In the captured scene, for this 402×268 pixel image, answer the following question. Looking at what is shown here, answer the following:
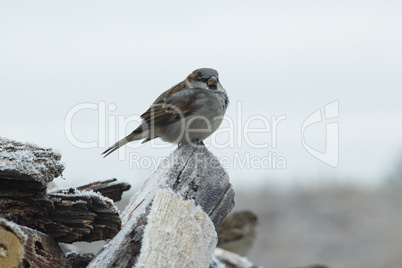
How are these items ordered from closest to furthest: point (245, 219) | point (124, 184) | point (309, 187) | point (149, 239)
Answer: point (149, 239) → point (124, 184) → point (245, 219) → point (309, 187)

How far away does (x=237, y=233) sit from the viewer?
6.77 m

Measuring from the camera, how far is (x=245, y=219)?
22.7 feet

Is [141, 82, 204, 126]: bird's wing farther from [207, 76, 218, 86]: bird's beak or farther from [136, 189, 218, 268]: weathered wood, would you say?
[136, 189, 218, 268]: weathered wood

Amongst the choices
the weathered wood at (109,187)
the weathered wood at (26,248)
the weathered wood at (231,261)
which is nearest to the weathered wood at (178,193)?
the weathered wood at (26,248)

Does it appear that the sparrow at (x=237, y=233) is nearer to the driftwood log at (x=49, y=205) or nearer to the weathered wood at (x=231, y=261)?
the weathered wood at (x=231, y=261)

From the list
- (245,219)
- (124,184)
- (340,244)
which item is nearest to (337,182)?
(340,244)

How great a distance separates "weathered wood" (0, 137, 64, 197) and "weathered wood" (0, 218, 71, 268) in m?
0.26

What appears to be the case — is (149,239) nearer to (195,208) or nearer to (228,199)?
(195,208)

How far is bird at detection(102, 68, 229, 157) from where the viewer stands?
5367 mm

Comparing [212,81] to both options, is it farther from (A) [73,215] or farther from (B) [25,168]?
(B) [25,168]

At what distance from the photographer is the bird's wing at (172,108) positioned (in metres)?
5.48

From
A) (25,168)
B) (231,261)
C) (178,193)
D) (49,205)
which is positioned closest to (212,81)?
(231,261)

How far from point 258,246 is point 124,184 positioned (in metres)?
6.14

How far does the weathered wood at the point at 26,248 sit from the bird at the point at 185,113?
2.09 metres
